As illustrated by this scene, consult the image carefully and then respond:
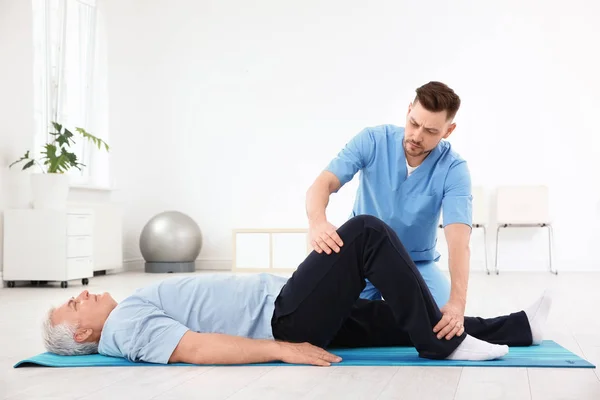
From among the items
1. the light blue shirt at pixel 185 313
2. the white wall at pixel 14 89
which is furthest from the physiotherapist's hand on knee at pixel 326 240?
the white wall at pixel 14 89

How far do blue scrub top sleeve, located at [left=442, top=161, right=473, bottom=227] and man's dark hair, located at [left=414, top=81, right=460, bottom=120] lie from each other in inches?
9.2

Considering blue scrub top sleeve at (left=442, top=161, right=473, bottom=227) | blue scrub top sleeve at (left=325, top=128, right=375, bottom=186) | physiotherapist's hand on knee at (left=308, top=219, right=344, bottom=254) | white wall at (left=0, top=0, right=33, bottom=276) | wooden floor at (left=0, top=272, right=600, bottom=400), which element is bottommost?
wooden floor at (left=0, top=272, right=600, bottom=400)

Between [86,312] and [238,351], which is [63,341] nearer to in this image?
[86,312]

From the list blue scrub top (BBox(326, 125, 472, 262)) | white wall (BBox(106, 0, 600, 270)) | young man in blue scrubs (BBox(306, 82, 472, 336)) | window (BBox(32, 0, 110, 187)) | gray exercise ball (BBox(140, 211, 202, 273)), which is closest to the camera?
young man in blue scrubs (BBox(306, 82, 472, 336))

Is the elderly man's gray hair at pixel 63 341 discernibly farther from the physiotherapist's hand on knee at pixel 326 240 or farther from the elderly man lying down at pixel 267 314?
the physiotherapist's hand on knee at pixel 326 240

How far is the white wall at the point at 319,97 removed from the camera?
→ 7.29 meters

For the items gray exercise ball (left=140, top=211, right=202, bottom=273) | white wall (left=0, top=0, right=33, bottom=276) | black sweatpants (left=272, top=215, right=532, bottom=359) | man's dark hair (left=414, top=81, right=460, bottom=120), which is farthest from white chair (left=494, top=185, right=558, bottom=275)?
black sweatpants (left=272, top=215, right=532, bottom=359)

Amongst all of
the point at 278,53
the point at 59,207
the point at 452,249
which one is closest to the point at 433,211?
the point at 452,249

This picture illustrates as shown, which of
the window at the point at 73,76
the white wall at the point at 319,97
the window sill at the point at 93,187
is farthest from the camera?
the white wall at the point at 319,97

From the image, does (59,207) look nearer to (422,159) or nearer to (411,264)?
(422,159)

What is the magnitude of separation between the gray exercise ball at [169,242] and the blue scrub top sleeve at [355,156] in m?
4.66

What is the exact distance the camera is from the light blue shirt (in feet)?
7.09

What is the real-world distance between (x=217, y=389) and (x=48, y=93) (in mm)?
5252

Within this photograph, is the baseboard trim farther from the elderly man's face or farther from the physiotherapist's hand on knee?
the physiotherapist's hand on knee
